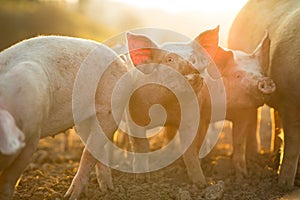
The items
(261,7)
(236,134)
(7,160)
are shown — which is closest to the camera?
(7,160)

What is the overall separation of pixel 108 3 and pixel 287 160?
49659 mm

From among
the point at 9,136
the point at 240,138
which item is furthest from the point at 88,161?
the point at 240,138

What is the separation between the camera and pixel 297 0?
670 cm

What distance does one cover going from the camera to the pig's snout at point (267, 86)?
557 cm

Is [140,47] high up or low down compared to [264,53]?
up

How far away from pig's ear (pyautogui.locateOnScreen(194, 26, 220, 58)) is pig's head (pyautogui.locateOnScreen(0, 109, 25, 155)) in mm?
2206

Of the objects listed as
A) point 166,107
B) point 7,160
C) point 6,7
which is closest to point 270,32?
point 166,107

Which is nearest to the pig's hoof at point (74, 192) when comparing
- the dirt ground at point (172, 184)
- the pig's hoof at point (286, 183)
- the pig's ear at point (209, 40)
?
the dirt ground at point (172, 184)

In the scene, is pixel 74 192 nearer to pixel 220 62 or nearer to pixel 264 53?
pixel 220 62

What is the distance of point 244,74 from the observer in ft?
19.4

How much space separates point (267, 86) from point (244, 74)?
0.38 meters

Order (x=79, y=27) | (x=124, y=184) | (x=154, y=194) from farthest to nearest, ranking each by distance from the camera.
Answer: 1. (x=79, y=27)
2. (x=124, y=184)
3. (x=154, y=194)

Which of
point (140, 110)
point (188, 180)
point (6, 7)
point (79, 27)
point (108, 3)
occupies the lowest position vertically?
point (108, 3)

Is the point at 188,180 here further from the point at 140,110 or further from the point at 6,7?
the point at 6,7
